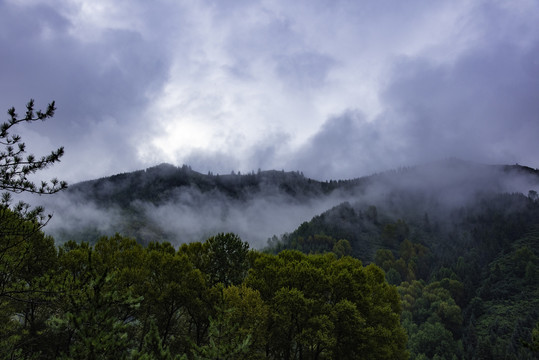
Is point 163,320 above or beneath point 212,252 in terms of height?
beneath

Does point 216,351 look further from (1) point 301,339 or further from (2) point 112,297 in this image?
(1) point 301,339

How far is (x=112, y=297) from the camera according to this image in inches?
397

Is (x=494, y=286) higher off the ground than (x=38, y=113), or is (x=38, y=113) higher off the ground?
(x=38, y=113)

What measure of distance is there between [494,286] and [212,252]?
176 meters

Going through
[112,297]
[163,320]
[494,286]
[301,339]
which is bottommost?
[494,286]

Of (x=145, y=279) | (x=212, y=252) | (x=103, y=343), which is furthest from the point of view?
(x=212, y=252)

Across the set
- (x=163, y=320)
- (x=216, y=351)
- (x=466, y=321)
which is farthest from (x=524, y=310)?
(x=216, y=351)

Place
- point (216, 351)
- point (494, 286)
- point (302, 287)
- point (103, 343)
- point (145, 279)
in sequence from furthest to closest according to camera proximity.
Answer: point (494, 286)
point (302, 287)
point (145, 279)
point (216, 351)
point (103, 343)

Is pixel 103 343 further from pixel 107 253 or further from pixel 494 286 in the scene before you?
pixel 494 286

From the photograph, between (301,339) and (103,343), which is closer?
(103,343)

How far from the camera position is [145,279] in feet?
112

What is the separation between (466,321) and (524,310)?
22880 mm

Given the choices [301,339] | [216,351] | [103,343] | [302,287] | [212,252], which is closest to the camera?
[103,343]

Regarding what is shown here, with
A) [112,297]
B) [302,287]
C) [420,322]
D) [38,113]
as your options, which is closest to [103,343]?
[112,297]
